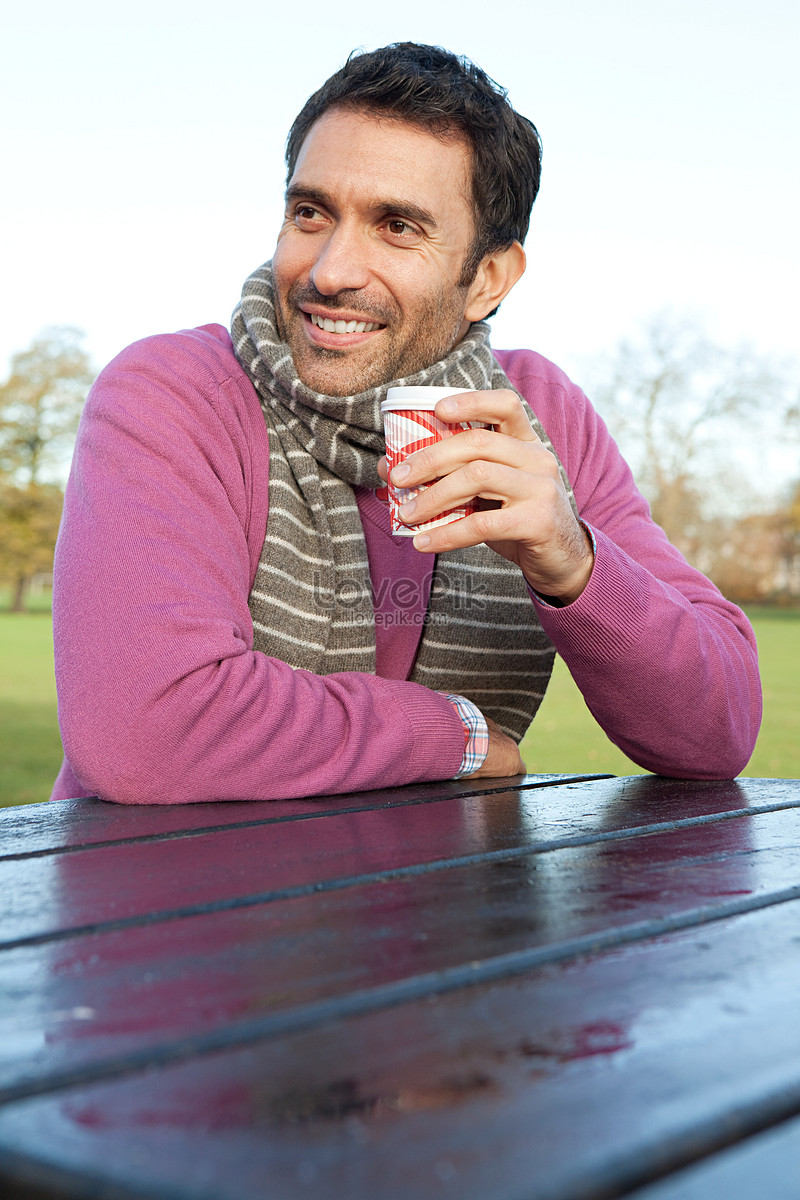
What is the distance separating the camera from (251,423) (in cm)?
221

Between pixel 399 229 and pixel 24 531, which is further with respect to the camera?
pixel 24 531

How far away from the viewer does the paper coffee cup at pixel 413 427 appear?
1634mm

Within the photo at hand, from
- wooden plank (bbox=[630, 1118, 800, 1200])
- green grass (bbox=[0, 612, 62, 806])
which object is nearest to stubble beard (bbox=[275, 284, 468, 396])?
wooden plank (bbox=[630, 1118, 800, 1200])

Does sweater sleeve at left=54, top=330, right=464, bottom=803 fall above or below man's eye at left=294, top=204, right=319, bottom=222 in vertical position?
below

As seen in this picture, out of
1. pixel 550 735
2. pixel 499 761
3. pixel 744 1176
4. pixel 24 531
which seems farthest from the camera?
pixel 24 531

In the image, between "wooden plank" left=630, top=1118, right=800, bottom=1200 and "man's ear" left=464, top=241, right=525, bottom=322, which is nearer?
"wooden plank" left=630, top=1118, right=800, bottom=1200

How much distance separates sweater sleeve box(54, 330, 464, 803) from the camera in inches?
66.9

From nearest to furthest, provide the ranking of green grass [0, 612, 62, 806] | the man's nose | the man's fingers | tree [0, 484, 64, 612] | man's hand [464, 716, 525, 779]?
the man's fingers
man's hand [464, 716, 525, 779]
the man's nose
green grass [0, 612, 62, 806]
tree [0, 484, 64, 612]

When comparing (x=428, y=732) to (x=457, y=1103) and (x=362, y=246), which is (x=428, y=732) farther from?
(x=457, y=1103)

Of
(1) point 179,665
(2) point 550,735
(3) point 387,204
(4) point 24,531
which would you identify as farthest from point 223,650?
(4) point 24,531

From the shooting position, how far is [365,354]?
2275 millimetres

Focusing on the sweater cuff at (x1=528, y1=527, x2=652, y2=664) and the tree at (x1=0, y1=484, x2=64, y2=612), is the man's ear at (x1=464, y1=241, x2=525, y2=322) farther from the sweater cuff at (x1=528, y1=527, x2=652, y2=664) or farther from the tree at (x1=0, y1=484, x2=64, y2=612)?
the tree at (x1=0, y1=484, x2=64, y2=612)

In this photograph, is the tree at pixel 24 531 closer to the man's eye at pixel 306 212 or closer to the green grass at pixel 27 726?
the green grass at pixel 27 726

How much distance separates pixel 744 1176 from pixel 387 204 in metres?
1.96
